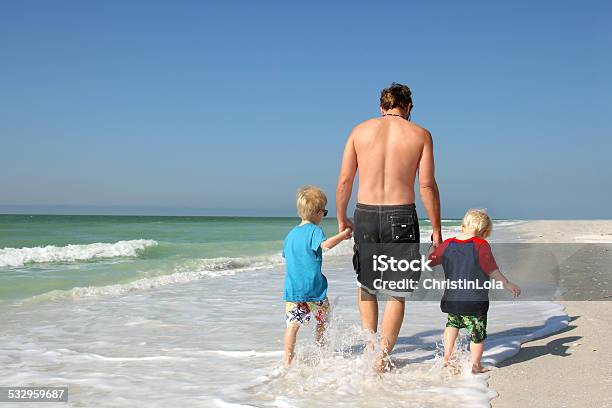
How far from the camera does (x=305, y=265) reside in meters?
3.98

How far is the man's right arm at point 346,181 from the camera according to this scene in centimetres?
372

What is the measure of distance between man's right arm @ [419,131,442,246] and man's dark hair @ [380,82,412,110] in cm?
27

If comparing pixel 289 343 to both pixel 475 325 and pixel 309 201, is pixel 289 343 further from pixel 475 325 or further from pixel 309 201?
pixel 475 325

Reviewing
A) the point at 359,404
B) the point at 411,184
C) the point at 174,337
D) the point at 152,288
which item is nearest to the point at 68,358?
the point at 174,337

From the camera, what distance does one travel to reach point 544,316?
5.56 m

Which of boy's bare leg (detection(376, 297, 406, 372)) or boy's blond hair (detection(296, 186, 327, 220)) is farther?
boy's blond hair (detection(296, 186, 327, 220))

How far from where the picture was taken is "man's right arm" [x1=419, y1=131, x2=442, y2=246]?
3641mm

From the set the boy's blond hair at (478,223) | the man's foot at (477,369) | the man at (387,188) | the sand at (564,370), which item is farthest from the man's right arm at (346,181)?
the sand at (564,370)

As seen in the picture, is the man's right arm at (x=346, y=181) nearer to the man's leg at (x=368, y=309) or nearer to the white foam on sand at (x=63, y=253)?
the man's leg at (x=368, y=309)

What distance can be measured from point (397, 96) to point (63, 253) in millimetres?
13561

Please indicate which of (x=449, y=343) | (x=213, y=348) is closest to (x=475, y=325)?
(x=449, y=343)

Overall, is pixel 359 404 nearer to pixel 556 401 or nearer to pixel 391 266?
pixel 391 266

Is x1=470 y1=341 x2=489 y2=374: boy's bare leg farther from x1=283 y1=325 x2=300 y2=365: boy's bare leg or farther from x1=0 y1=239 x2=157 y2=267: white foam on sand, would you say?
x1=0 y1=239 x2=157 y2=267: white foam on sand

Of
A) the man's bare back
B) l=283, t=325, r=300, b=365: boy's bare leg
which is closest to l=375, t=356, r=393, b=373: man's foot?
l=283, t=325, r=300, b=365: boy's bare leg
